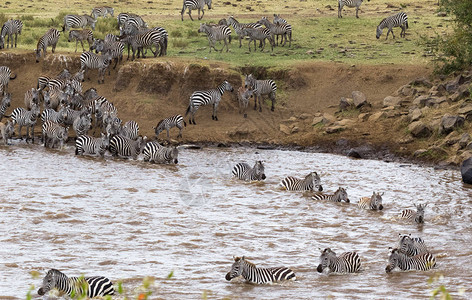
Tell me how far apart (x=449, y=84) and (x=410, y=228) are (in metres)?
9.70

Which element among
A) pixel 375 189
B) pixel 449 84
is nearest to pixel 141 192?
pixel 375 189

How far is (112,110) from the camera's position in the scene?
72.3 feet

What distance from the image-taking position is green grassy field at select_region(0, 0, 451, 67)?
25.8 m

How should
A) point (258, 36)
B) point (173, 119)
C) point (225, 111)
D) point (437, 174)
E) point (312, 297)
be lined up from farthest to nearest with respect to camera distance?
point (258, 36), point (225, 111), point (173, 119), point (437, 174), point (312, 297)

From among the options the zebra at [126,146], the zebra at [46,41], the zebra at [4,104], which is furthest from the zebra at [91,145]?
the zebra at [46,41]

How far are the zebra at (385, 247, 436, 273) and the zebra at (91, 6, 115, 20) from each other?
23.7m

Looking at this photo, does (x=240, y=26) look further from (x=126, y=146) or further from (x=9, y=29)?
(x=126, y=146)

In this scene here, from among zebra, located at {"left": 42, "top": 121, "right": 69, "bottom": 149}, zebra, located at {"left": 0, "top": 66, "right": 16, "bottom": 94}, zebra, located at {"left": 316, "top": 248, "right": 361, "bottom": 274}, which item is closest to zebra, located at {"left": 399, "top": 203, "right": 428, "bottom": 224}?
zebra, located at {"left": 316, "top": 248, "right": 361, "bottom": 274}

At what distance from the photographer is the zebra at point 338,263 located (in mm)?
10484

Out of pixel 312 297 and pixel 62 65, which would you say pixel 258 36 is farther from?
pixel 312 297

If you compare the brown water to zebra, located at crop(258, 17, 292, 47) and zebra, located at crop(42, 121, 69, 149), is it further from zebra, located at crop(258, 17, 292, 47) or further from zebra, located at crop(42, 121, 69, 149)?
zebra, located at crop(258, 17, 292, 47)

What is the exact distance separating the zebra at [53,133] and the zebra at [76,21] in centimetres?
823

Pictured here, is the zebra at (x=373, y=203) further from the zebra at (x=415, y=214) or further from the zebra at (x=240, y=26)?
the zebra at (x=240, y=26)

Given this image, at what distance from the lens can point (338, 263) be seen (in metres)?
10.6
